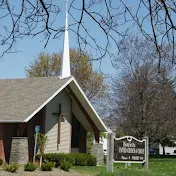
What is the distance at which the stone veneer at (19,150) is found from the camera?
Answer: 2631 cm

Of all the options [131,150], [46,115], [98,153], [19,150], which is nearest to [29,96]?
[46,115]

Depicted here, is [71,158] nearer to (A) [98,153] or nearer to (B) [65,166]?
(B) [65,166]

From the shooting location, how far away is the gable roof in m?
26.8

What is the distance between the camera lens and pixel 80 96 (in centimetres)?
3127

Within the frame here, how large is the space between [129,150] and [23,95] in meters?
12.2

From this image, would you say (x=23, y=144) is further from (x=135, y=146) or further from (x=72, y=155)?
(x=135, y=146)

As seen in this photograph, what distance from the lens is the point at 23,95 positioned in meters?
30.0

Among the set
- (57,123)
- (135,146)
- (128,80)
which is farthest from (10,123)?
(128,80)

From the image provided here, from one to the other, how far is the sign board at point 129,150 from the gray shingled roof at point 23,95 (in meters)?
8.12

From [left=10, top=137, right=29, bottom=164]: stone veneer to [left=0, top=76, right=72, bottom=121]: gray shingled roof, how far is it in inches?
49.9

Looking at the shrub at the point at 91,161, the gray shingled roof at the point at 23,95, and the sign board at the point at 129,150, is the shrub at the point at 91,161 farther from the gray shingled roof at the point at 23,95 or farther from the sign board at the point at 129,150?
the sign board at the point at 129,150

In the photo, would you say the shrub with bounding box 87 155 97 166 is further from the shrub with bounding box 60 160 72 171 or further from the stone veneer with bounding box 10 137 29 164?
the shrub with bounding box 60 160 72 171

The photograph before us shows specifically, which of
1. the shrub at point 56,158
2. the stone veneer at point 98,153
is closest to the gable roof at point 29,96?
the stone veneer at point 98,153

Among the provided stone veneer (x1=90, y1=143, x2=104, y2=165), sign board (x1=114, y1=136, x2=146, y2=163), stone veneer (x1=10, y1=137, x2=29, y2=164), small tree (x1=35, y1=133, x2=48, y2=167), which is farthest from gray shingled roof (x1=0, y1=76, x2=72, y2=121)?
sign board (x1=114, y1=136, x2=146, y2=163)
